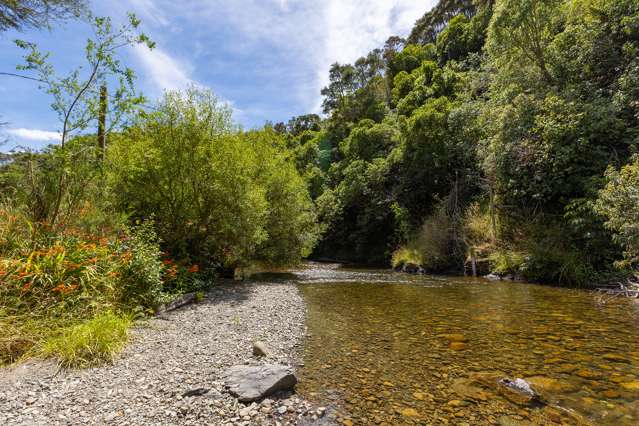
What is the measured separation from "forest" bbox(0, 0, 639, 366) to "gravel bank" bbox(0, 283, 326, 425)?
0.48m

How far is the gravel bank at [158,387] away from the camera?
325cm

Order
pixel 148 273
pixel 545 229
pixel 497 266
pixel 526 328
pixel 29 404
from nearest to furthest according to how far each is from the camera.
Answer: pixel 29 404 < pixel 526 328 < pixel 148 273 < pixel 545 229 < pixel 497 266

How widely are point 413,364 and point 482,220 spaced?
13155 mm

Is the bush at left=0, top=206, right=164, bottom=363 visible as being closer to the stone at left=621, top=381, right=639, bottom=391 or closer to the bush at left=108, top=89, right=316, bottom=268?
the bush at left=108, top=89, right=316, bottom=268

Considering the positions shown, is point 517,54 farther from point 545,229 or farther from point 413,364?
point 413,364

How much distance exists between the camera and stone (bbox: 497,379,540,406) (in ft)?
12.1

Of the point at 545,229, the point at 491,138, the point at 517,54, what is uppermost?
the point at 517,54

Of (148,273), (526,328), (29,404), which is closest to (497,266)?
(526,328)

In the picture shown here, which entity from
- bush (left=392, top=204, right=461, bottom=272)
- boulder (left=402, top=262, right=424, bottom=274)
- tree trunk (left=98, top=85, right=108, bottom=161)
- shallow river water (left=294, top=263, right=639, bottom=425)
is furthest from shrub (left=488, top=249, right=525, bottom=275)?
tree trunk (left=98, top=85, right=108, bottom=161)

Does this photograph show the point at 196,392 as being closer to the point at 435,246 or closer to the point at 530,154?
the point at 530,154

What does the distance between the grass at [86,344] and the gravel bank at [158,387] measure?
0.18 meters

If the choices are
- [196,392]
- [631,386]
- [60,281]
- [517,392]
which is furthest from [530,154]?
[60,281]

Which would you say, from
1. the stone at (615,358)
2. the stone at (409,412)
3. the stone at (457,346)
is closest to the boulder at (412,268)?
the stone at (457,346)

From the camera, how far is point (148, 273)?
7.03m
